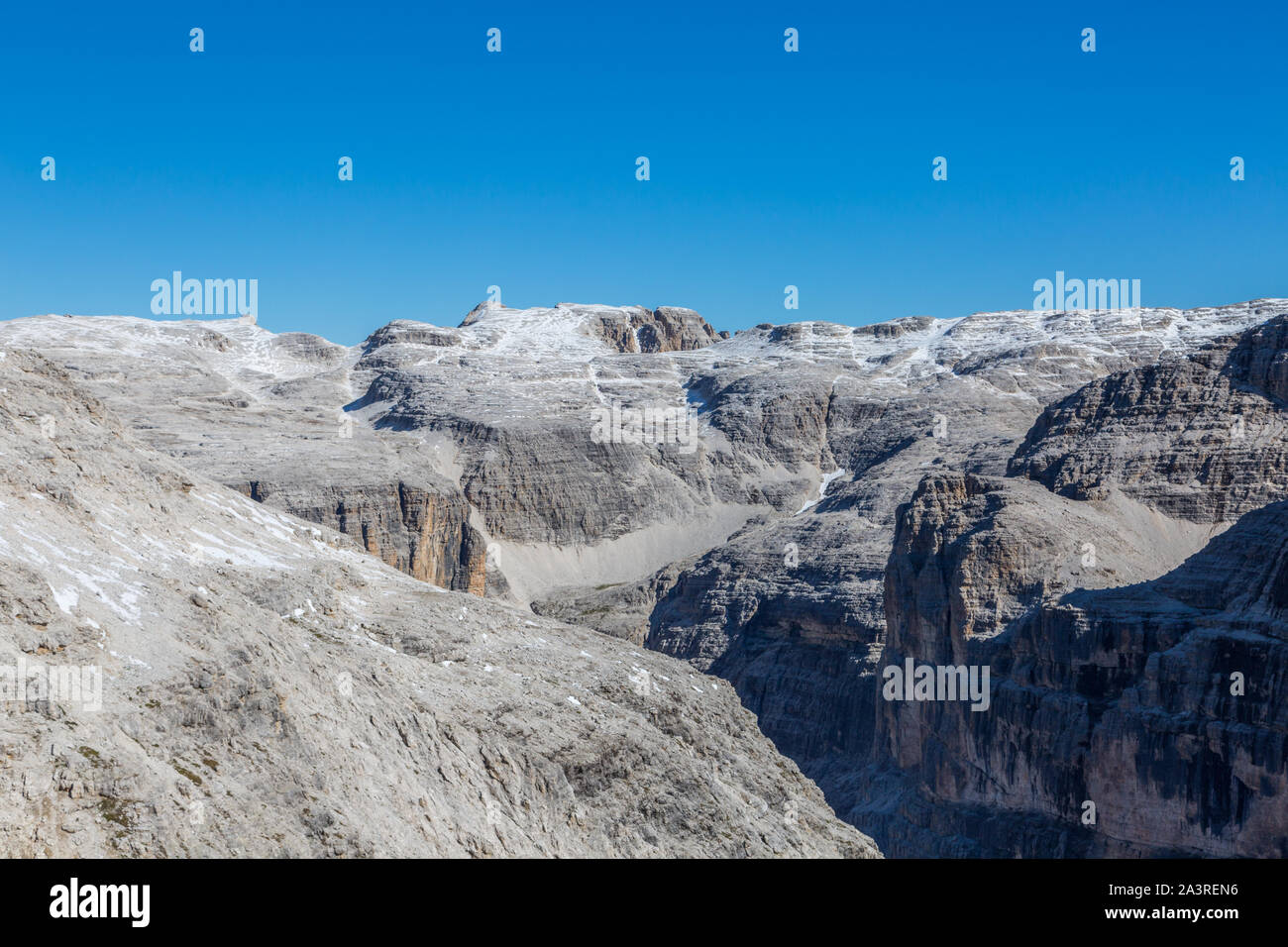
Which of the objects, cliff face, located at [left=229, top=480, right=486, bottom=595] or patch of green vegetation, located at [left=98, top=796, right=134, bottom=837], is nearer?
patch of green vegetation, located at [left=98, top=796, right=134, bottom=837]

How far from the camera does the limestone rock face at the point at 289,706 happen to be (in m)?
26.3

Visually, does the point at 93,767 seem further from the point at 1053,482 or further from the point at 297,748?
the point at 1053,482

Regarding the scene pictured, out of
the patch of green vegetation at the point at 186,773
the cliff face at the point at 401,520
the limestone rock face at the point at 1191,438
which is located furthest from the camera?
the cliff face at the point at 401,520

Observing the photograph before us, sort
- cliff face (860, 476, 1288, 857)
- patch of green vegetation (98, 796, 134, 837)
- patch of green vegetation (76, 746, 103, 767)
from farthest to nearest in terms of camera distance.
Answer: cliff face (860, 476, 1288, 857) → patch of green vegetation (76, 746, 103, 767) → patch of green vegetation (98, 796, 134, 837)

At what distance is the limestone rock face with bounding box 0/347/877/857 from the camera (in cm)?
2628

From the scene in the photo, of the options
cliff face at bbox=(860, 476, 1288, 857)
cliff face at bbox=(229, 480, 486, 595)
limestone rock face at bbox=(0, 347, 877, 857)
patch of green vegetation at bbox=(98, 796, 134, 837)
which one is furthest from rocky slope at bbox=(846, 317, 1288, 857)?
patch of green vegetation at bbox=(98, 796, 134, 837)

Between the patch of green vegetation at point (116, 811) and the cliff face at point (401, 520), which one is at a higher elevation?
the cliff face at point (401, 520)

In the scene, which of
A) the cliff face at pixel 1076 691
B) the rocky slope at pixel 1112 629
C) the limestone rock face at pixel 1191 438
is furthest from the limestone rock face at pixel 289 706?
the limestone rock face at pixel 1191 438

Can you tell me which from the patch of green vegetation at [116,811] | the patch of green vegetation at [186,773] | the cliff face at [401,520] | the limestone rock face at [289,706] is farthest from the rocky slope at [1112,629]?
the patch of green vegetation at [116,811]

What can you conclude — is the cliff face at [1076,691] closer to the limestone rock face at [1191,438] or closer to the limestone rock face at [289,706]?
the limestone rock face at [1191,438]

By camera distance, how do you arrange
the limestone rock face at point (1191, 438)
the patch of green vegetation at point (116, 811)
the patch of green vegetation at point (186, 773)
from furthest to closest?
the limestone rock face at point (1191, 438)
the patch of green vegetation at point (186, 773)
the patch of green vegetation at point (116, 811)

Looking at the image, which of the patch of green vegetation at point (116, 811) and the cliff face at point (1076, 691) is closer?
the patch of green vegetation at point (116, 811)

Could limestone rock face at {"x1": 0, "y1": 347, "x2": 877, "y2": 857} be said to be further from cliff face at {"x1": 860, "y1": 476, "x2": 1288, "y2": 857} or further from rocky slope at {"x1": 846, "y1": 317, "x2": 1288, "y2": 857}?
rocky slope at {"x1": 846, "y1": 317, "x2": 1288, "y2": 857}

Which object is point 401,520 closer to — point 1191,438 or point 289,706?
point 1191,438
